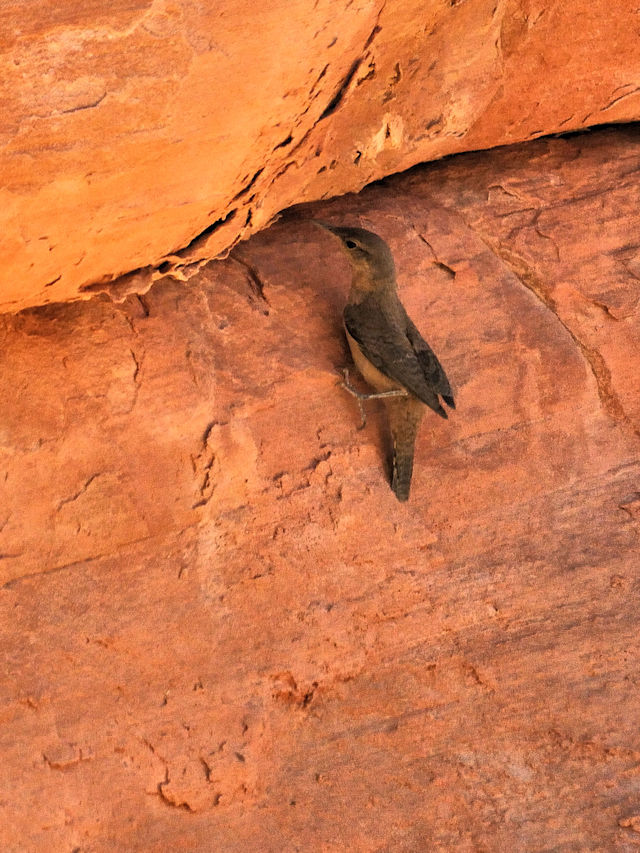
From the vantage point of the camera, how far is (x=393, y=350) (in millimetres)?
4094

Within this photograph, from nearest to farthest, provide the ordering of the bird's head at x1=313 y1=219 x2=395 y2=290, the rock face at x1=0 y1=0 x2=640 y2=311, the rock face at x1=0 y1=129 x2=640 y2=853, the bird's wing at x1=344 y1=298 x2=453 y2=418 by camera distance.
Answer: the rock face at x1=0 y1=0 x2=640 y2=311, the rock face at x1=0 y1=129 x2=640 y2=853, the bird's wing at x1=344 y1=298 x2=453 y2=418, the bird's head at x1=313 y1=219 x2=395 y2=290

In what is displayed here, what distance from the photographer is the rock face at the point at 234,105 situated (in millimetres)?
3195

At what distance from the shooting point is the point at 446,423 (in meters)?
4.20

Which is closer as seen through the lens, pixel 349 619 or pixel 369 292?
pixel 349 619

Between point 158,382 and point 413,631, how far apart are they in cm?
139

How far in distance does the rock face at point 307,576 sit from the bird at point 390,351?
110 millimetres

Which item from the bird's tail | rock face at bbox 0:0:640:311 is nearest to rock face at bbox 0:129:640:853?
the bird's tail

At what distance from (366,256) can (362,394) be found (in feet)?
1.91

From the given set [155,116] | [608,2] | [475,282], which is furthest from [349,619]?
[608,2]

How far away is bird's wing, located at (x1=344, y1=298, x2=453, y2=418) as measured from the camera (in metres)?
3.99

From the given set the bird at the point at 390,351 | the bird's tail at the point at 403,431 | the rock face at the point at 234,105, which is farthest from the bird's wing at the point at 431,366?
the rock face at the point at 234,105

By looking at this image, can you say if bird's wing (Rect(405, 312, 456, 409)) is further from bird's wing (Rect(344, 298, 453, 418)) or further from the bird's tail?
the bird's tail

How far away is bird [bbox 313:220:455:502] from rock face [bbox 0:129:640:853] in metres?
0.11

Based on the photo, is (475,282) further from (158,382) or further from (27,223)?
(27,223)
